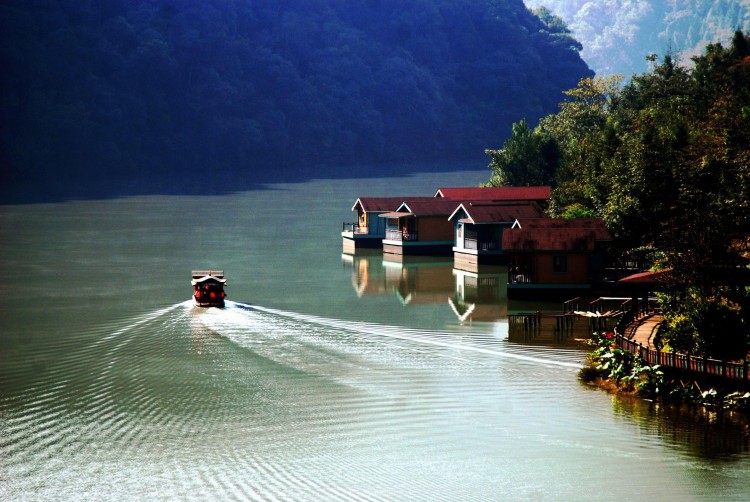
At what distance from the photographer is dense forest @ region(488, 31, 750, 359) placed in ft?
125

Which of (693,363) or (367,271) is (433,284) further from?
(693,363)

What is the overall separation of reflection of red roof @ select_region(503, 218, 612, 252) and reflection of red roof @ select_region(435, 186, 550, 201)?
98.7ft

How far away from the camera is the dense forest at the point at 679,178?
38219 mm

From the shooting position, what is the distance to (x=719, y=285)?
132ft

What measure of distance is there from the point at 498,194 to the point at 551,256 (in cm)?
3288

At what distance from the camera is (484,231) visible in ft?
242

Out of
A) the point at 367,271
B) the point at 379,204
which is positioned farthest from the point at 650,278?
the point at 379,204

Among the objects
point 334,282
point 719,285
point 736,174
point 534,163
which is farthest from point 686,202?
point 534,163

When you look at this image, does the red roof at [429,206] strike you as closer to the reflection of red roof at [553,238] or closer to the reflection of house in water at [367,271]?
the reflection of house in water at [367,271]

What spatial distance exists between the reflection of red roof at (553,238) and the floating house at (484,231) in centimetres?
1271

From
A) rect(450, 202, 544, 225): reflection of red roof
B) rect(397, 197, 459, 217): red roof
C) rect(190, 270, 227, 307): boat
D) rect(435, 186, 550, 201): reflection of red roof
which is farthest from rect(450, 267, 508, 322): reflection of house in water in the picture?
rect(435, 186, 550, 201): reflection of red roof

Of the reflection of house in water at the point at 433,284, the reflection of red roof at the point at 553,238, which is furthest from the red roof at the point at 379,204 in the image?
the reflection of red roof at the point at 553,238

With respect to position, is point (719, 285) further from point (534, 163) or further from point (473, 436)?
point (534, 163)

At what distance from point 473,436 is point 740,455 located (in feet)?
24.3
